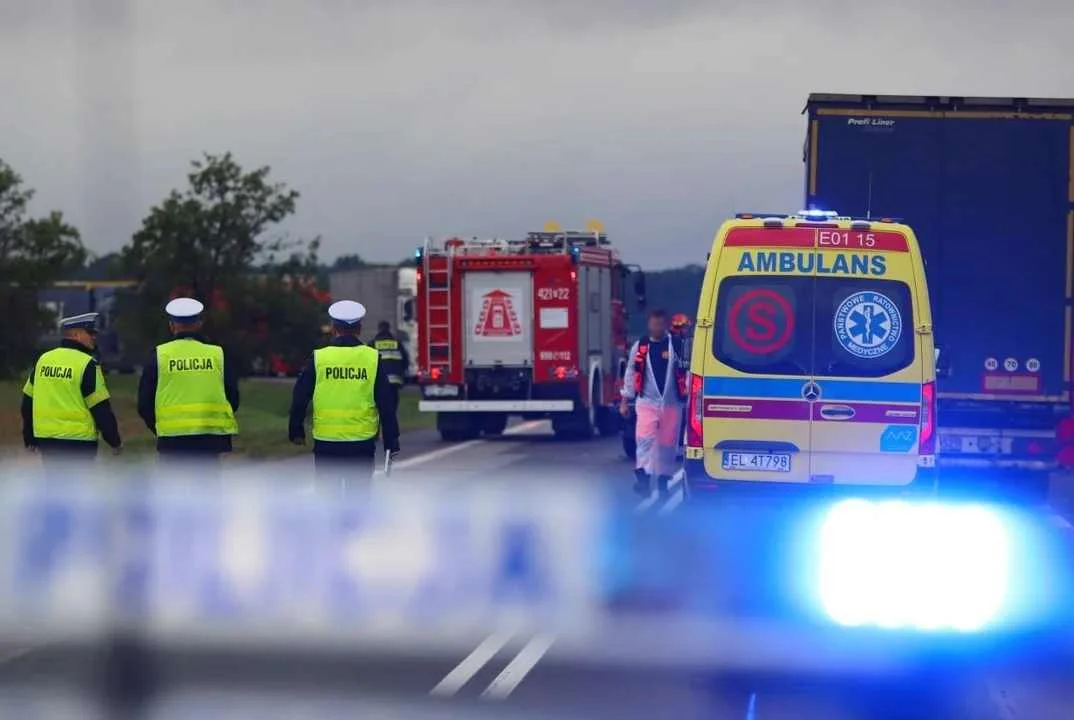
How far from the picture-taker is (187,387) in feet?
35.3

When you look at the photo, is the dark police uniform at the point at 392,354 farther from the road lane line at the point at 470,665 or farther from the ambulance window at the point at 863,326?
the road lane line at the point at 470,665

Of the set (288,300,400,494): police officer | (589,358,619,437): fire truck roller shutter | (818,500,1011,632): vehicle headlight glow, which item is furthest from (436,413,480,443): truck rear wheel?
(818,500,1011,632): vehicle headlight glow

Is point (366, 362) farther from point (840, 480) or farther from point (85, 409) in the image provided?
point (840, 480)

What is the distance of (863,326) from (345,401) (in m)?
3.85

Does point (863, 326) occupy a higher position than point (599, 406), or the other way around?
point (863, 326)

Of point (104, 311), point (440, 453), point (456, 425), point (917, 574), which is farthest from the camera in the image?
point (104, 311)

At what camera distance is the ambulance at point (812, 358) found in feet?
41.4

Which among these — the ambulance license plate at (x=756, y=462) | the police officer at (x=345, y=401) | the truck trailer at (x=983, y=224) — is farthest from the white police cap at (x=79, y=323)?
the truck trailer at (x=983, y=224)

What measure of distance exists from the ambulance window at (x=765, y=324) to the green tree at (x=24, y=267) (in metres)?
22.1

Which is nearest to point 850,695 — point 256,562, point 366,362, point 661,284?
point 256,562

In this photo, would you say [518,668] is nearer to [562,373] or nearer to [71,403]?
[71,403]

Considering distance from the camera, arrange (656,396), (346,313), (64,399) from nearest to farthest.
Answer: (346,313)
(64,399)
(656,396)

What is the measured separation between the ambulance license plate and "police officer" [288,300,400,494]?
2.81 m

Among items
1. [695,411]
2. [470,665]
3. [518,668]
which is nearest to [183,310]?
[470,665]
